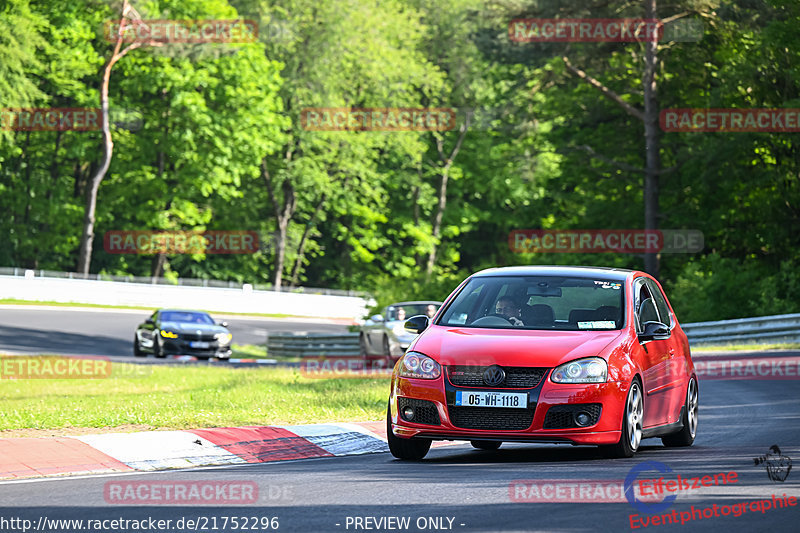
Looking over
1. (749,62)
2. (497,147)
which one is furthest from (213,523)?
(497,147)

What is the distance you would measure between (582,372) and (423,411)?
132 centimetres

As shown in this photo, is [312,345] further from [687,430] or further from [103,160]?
[687,430]

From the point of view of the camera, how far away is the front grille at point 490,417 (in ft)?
31.4

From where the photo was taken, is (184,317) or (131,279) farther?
(131,279)

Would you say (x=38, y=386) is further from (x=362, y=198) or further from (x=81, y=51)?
(x=362, y=198)

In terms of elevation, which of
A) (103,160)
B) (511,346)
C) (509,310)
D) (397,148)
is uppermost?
(397,148)

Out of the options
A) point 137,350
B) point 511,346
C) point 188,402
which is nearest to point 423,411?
point 511,346

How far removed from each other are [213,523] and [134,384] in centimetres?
1619

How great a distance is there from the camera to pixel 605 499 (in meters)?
7.84

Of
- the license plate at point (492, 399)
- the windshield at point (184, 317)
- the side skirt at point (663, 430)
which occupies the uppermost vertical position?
the license plate at point (492, 399)

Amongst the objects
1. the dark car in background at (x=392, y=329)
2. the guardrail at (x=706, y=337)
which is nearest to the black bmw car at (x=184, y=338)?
the guardrail at (x=706, y=337)

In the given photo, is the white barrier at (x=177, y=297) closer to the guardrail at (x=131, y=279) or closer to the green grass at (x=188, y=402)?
the guardrail at (x=131, y=279)

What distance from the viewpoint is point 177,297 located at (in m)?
54.3

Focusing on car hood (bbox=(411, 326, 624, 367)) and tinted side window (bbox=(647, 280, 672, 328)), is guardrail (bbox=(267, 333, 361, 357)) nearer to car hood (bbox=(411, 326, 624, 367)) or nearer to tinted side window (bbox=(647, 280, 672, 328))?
tinted side window (bbox=(647, 280, 672, 328))
